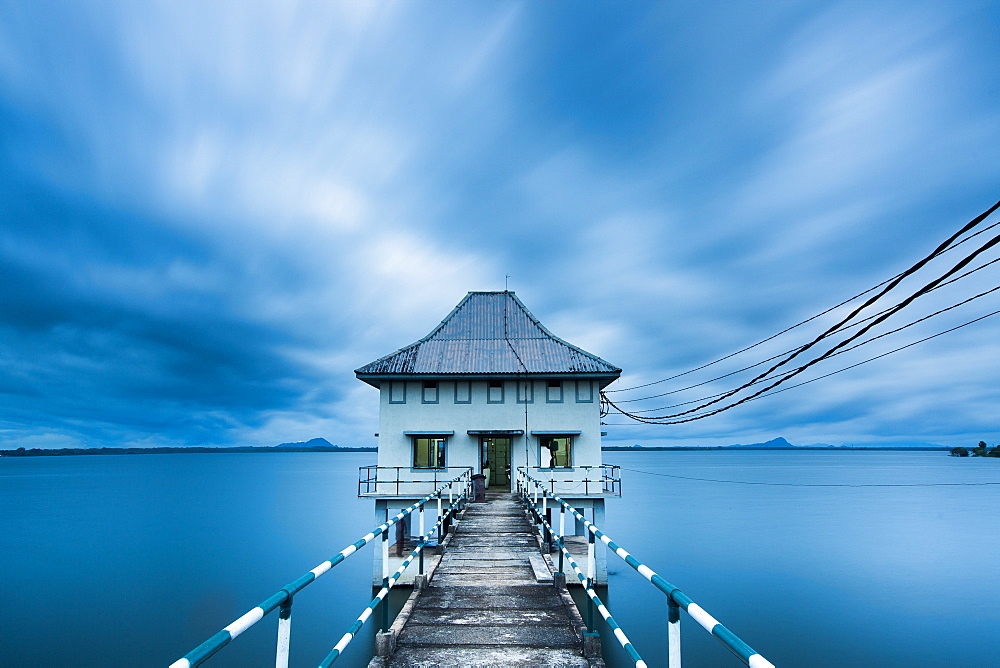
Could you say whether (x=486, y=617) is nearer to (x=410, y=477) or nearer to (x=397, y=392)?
(x=410, y=477)

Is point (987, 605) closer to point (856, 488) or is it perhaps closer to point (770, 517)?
point (770, 517)

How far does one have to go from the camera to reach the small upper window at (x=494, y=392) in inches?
920

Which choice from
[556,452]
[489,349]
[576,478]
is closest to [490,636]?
[576,478]

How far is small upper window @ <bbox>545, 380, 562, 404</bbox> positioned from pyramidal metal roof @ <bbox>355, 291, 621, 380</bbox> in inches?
26.7

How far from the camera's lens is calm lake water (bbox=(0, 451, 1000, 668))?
17.8m

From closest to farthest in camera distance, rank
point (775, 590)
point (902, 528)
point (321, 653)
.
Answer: point (321, 653) < point (775, 590) < point (902, 528)

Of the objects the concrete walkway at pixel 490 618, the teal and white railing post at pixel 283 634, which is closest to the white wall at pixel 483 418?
the concrete walkway at pixel 490 618

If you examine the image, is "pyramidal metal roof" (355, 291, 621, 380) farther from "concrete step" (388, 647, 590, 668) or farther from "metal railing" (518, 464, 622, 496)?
"concrete step" (388, 647, 590, 668)

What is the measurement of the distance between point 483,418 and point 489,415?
0.26 m

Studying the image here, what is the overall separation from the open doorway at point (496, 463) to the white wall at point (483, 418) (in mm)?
2009

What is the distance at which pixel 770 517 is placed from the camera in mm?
47656

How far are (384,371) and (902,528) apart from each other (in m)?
39.9

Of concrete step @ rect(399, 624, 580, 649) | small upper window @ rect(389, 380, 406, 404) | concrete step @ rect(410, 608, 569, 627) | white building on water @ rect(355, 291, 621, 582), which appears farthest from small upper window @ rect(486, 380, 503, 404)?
concrete step @ rect(399, 624, 580, 649)

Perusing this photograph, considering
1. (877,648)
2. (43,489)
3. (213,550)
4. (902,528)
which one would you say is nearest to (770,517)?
(902,528)
